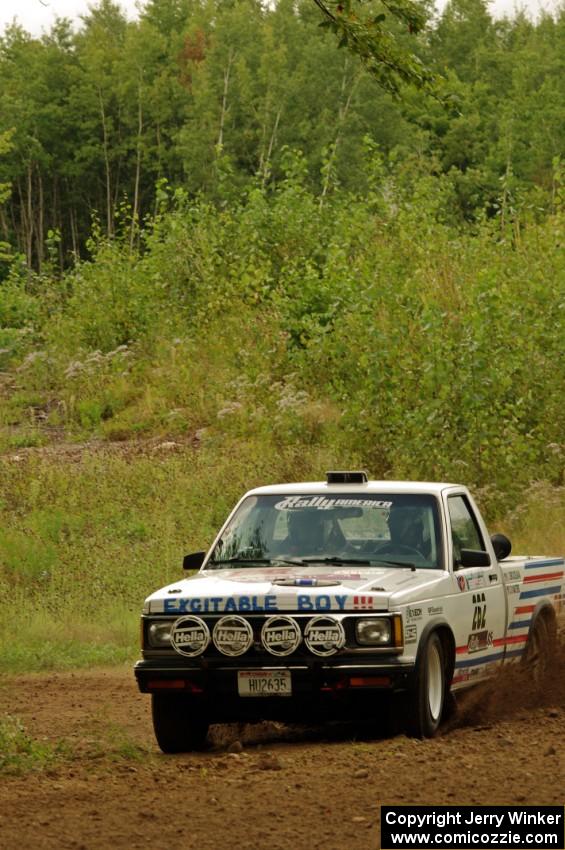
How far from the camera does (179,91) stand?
84562 millimetres

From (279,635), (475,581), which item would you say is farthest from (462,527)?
(279,635)

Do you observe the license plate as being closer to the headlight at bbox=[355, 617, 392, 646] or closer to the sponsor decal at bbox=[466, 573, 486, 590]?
the headlight at bbox=[355, 617, 392, 646]

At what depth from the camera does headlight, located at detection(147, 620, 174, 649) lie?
29.8 feet

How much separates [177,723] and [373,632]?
1403mm

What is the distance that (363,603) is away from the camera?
A: 8.77m

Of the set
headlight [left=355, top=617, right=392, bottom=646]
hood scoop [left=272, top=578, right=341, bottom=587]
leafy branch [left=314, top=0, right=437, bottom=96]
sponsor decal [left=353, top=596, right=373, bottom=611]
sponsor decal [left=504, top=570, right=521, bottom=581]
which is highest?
leafy branch [left=314, top=0, right=437, bottom=96]

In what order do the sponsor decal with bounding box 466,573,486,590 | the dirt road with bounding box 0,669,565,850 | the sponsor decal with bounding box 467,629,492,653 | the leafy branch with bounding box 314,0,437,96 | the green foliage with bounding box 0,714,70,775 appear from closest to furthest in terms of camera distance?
the dirt road with bounding box 0,669,565,850, the green foliage with bounding box 0,714,70,775, the sponsor decal with bounding box 467,629,492,653, the sponsor decal with bounding box 466,573,486,590, the leafy branch with bounding box 314,0,437,96

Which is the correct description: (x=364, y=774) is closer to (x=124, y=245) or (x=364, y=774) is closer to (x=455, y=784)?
(x=455, y=784)

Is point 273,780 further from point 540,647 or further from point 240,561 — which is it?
point 540,647

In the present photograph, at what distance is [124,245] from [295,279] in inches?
331

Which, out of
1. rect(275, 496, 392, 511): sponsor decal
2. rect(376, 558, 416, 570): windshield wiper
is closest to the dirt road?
rect(376, 558, 416, 570): windshield wiper

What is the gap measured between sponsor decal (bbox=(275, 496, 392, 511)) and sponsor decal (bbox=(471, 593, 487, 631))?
32.8 inches

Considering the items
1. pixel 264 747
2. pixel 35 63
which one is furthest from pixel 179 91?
pixel 264 747

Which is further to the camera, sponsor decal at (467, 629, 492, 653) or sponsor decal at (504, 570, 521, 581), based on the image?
sponsor decal at (504, 570, 521, 581)
